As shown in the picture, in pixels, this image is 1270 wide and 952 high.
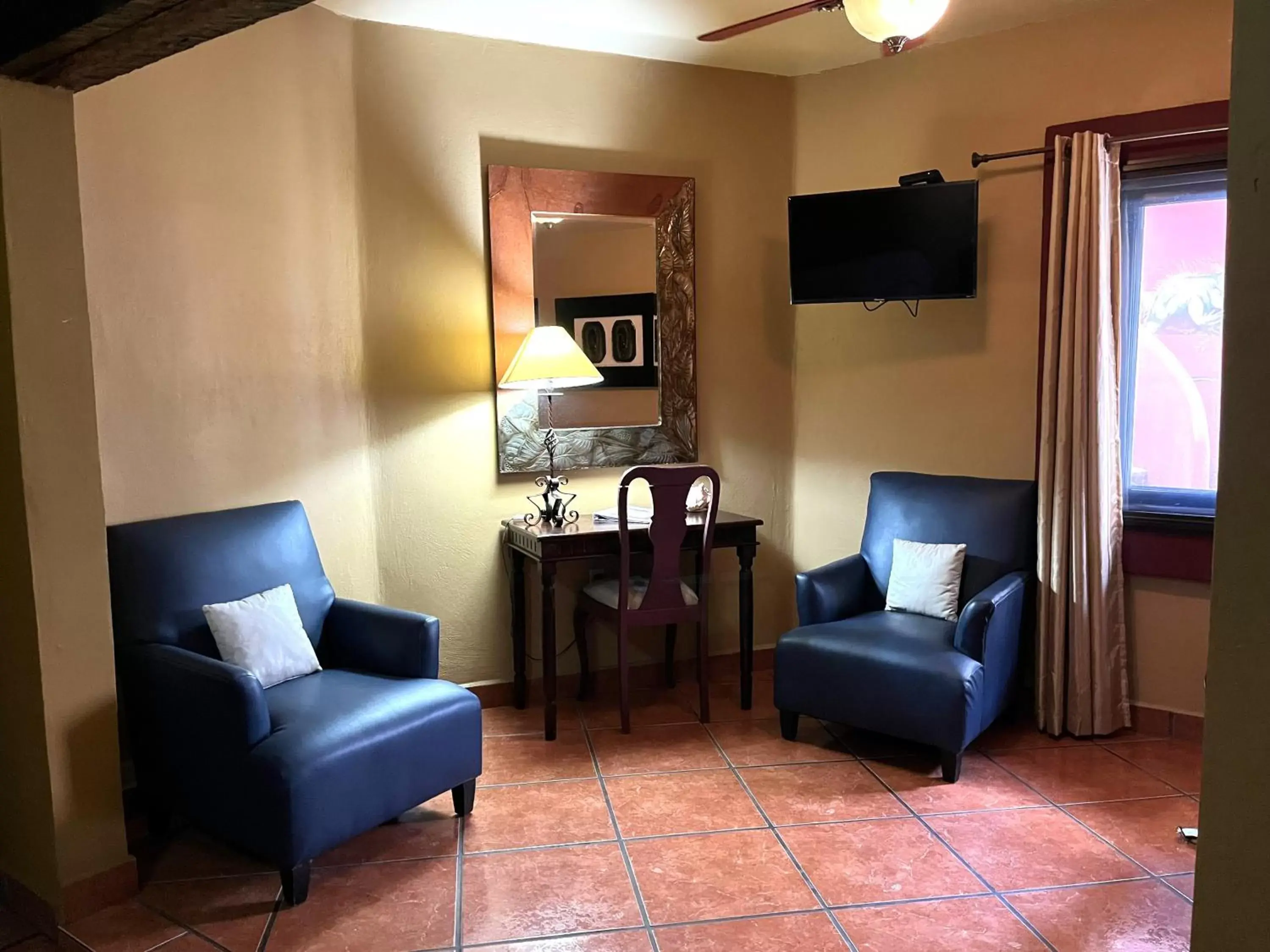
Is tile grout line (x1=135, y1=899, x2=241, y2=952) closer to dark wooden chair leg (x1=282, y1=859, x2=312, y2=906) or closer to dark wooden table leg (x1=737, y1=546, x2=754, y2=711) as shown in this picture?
dark wooden chair leg (x1=282, y1=859, x2=312, y2=906)

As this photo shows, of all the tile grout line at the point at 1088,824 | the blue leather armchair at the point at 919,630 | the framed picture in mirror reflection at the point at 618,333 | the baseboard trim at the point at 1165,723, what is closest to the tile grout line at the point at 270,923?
the blue leather armchair at the point at 919,630

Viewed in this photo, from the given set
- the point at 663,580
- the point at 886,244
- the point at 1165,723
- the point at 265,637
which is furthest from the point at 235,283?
the point at 1165,723

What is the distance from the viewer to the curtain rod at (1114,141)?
10.9ft

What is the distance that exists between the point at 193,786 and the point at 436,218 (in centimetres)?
221

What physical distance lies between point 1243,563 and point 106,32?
222 centimetres

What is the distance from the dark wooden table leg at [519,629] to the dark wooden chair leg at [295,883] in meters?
1.50

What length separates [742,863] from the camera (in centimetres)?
272

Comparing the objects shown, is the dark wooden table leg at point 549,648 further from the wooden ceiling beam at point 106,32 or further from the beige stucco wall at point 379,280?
the wooden ceiling beam at point 106,32

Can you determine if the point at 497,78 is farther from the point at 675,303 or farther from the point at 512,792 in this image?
the point at 512,792

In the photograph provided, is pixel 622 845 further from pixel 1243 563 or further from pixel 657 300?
pixel 657 300

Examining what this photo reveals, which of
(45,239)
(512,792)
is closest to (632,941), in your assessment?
(512,792)

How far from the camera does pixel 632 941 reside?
2.34 metres

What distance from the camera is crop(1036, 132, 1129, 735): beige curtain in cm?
346

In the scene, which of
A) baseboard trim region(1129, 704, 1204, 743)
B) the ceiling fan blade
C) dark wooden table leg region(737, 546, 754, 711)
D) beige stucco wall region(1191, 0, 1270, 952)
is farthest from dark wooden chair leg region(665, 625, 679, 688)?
beige stucco wall region(1191, 0, 1270, 952)
